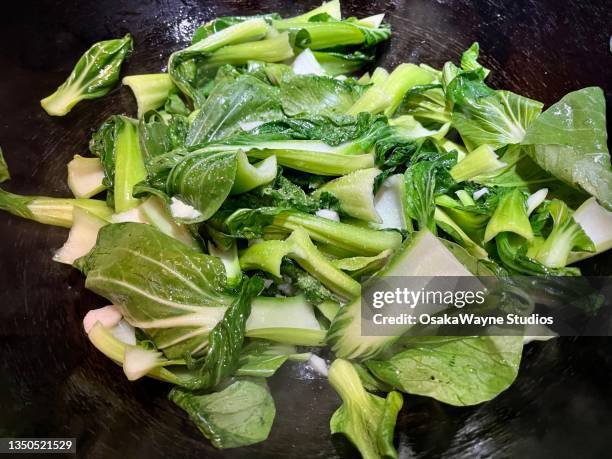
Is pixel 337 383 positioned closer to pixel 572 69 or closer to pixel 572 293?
pixel 572 293

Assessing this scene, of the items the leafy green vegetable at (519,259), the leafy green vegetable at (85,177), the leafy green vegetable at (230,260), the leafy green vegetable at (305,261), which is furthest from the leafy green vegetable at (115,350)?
the leafy green vegetable at (519,259)

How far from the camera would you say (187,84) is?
6.89ft

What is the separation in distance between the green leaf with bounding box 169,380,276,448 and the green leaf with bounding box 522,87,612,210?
114 centimetres

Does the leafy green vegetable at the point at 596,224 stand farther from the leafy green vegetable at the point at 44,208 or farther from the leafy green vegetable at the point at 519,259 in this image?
the leafy green vegetable at the point at 44,208

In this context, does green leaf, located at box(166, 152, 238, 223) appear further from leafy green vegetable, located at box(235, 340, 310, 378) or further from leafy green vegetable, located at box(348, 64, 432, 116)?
leafy green vegetable, located at box(348, 64, 432, 116)

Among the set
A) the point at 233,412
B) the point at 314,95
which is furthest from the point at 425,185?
the point at 233,412

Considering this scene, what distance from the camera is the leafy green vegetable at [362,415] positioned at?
4.72ft

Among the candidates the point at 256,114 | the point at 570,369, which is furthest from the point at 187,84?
the point at 570,369

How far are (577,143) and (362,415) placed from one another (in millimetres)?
1087

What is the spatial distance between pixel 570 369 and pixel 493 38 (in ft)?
4.42

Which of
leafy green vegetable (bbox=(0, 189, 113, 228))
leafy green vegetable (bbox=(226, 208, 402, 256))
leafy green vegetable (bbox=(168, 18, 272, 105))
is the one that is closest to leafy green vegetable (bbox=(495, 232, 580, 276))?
leafy green vegetable (bbox=(226, 208, 402, 256))

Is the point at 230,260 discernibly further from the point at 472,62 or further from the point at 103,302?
the point at 472,62

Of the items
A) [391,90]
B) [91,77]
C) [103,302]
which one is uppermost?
[391,90]

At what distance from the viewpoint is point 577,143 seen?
1743 mm
